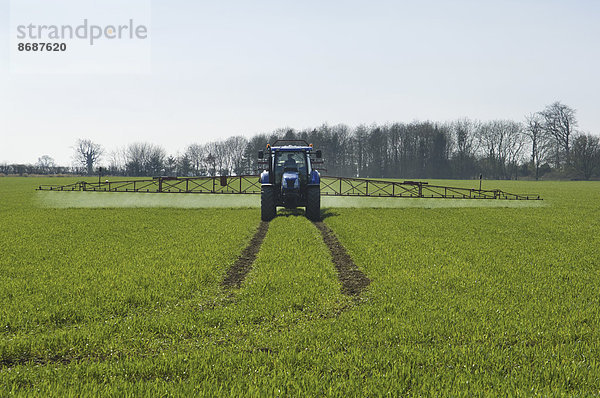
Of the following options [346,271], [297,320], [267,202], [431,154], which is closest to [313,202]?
[267,202]

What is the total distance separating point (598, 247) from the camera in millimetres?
11172

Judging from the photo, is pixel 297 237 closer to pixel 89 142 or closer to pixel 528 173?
pixel 528 173

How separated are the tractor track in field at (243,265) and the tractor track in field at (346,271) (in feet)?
7.00

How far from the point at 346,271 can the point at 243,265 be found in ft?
8.25

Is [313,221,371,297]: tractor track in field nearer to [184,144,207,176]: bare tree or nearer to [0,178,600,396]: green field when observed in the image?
[0,178,600,396]: green field

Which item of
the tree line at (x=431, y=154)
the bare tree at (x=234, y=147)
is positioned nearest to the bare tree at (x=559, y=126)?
the tree line at (x=431, y=154)

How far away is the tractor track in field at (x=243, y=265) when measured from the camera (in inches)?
302

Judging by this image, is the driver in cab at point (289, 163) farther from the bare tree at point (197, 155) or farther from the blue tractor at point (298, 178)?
the bare tree at point (197, 155)

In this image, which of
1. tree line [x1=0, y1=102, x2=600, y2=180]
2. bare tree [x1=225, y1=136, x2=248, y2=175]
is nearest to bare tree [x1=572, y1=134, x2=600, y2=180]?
tree line [x1=0, y1=102, x2=600, y2=180]

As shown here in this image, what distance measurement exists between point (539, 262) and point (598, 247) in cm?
375

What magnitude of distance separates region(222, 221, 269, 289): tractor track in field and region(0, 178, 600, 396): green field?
6.5 inches

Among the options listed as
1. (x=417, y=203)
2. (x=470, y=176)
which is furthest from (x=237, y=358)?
(x=470, y=176)

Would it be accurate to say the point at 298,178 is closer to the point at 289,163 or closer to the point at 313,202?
the point at 289,163

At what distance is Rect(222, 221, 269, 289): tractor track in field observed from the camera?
7.66 meters
